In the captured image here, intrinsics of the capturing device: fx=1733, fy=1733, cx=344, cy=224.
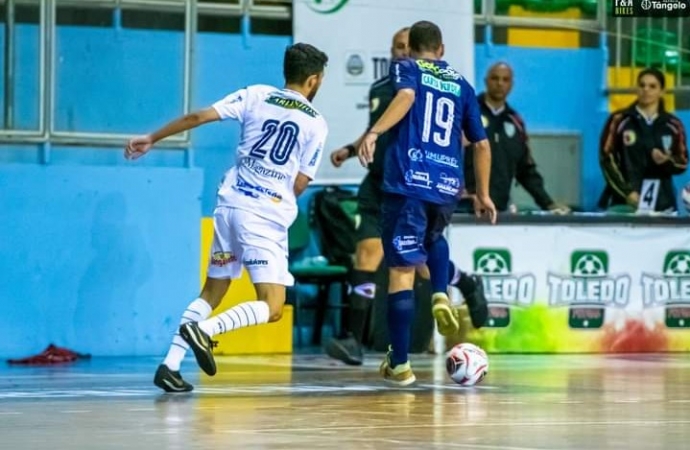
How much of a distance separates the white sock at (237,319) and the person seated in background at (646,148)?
679cm

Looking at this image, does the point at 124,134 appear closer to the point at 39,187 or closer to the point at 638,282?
the point at 39,187

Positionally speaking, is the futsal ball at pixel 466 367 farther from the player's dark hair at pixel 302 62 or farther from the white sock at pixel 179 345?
the player's dark hair at pixel 302 62

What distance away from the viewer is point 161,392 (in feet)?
33.1

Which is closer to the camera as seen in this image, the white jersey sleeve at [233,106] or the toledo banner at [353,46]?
the white jersey sleeve at [233,106]

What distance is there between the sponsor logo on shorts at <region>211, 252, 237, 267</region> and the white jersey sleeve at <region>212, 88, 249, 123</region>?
81 centimetres

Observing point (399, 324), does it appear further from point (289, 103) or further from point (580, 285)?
point (580, 285)

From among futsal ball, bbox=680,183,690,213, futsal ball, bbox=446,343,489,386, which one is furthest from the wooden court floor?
futsal ball, bbox=680,183,690,213

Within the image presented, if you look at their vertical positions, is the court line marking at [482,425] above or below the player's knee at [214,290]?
below

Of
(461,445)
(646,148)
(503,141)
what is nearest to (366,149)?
(461,445)

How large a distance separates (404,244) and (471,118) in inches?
36.9

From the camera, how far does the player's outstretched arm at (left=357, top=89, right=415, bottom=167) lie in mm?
10156

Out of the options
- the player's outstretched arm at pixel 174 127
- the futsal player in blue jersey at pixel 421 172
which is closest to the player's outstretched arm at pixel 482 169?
the futsal player in blue jersey at pixel 421 172

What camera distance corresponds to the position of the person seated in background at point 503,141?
1537 cm

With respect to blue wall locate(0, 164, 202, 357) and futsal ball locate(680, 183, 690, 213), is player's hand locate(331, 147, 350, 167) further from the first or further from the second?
futsal ball locate(680, 183, 690, 213)
